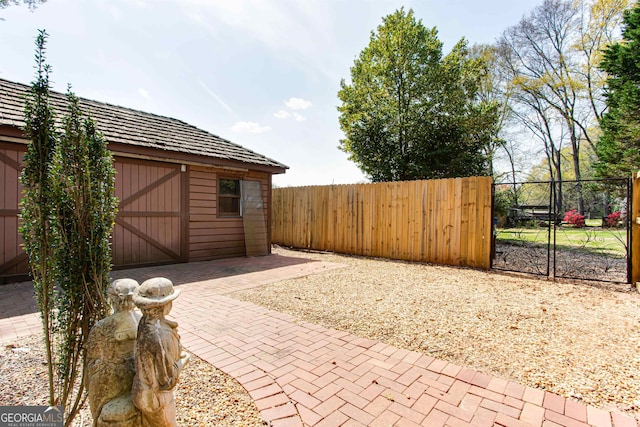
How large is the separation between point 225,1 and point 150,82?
11.2 ft

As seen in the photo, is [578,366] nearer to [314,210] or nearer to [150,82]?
[314,210]

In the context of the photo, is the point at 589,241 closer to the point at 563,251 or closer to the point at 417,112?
the point at 563,251

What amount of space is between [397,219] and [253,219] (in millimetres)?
4048

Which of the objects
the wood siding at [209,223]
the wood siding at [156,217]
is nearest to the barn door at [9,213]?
the wood siding at [156,217]

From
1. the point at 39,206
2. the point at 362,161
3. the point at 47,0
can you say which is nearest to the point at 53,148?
the point at 39,206

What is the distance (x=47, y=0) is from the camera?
407cm

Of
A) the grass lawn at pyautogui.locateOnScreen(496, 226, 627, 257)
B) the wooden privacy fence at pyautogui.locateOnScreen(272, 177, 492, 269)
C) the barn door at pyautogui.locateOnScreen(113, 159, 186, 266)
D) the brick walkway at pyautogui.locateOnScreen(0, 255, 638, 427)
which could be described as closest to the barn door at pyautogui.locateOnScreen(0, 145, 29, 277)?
the barn door at pyautogui.locateOnScreen(113, 159, 186, 266)

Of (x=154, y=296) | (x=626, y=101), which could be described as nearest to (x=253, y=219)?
(x=154, y=296)

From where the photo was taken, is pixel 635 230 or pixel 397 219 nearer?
pixel 635 230

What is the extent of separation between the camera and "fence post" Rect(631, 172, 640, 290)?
17.3 ft

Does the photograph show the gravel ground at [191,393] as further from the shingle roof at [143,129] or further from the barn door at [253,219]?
the barn door at [253,219]

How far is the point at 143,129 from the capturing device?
7.48 m

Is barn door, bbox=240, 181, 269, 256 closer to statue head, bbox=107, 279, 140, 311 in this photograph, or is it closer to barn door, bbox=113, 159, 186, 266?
barn door, bbox=113, 159, 186, 266

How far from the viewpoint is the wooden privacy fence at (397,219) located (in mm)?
6961
